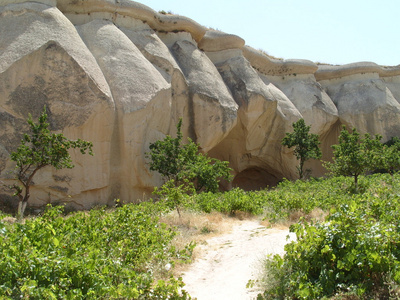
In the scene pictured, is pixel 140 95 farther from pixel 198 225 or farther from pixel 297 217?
pixel 297 217

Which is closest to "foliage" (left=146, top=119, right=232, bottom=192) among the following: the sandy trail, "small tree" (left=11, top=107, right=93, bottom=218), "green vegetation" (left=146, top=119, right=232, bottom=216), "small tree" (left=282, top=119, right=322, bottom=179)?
"green vegetation" (left=146, top=119, right=232, bottom=216)

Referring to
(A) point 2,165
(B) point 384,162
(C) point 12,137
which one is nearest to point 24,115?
(C) point 12,137

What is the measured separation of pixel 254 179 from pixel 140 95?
10.9 m

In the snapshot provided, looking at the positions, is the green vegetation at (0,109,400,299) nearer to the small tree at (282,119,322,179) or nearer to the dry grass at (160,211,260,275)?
the dry grass at (160,211,260,275)

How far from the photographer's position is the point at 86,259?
3.29 meters

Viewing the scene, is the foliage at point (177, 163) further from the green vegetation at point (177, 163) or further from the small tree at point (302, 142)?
the small tree at point (302, 142)

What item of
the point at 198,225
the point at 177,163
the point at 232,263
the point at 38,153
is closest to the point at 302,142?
the point at 177,163

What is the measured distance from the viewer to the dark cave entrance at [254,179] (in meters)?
21.2

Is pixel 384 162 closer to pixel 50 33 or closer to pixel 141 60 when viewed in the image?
pixel 141 60

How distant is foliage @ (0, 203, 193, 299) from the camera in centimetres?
284

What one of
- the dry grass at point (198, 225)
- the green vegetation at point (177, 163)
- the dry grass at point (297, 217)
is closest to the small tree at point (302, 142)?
the green vegetation at point (177, 163)

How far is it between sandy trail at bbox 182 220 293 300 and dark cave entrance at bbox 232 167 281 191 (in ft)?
45.7

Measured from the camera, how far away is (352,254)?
335cm

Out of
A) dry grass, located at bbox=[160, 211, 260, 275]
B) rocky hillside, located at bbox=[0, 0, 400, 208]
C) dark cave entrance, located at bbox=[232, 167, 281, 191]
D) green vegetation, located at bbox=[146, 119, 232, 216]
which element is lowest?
dark cave entrance, located at bbox=[232, 167, 281, 191]
